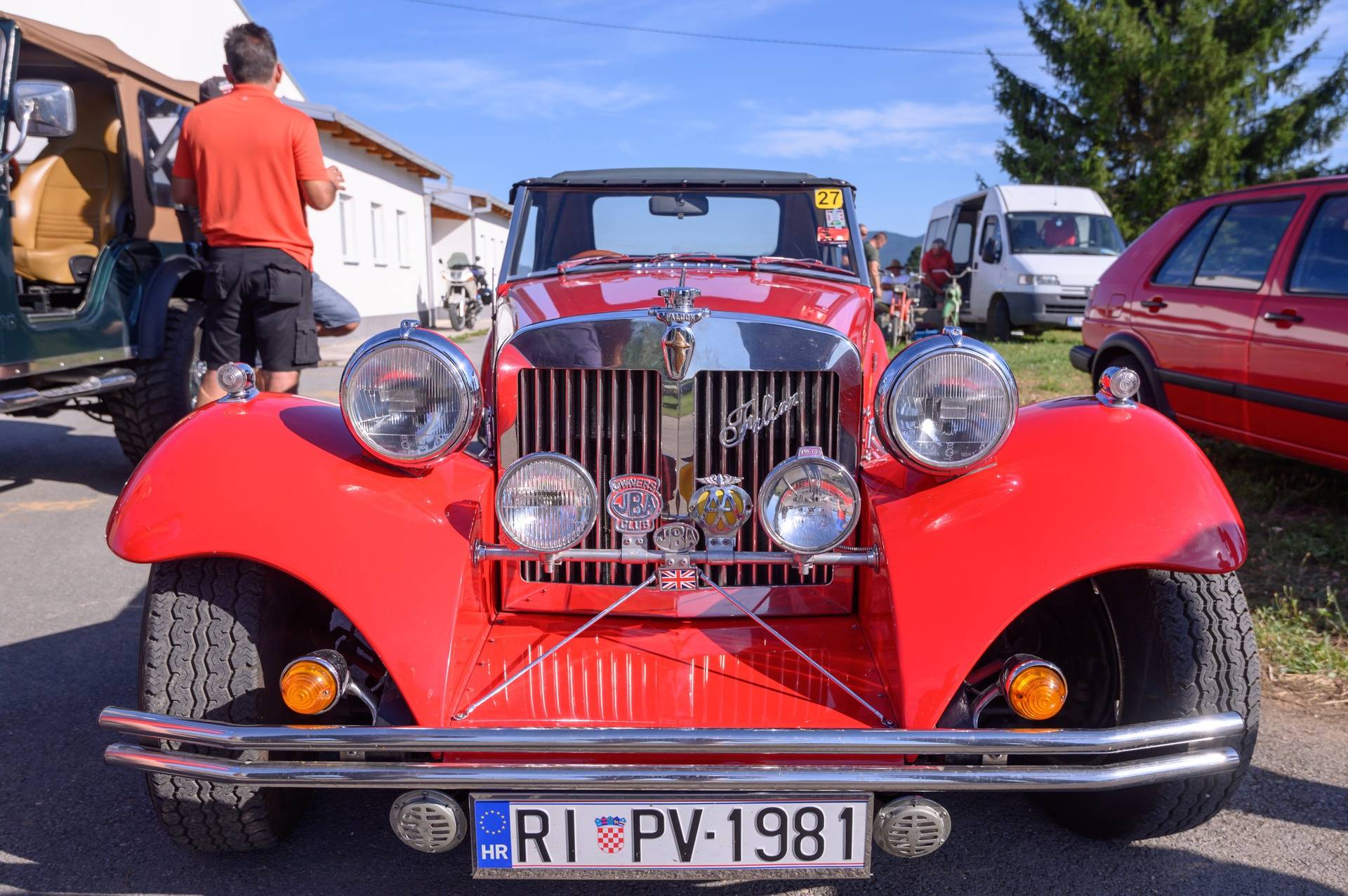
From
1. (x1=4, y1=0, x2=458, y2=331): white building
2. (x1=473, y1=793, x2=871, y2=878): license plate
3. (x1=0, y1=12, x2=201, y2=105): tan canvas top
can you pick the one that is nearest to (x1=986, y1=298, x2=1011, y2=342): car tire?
(x1=4, y1=0, x2=458, y2=331): white building

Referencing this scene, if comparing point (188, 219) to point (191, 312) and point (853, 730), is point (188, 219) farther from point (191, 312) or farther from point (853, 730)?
point (853, 730)

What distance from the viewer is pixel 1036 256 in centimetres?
1398

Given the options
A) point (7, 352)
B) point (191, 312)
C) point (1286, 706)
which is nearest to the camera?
A: point (1286, 706)

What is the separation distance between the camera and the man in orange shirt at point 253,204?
4246 mm

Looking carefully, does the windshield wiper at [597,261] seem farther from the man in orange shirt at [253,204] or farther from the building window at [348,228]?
the building window at [348,228]

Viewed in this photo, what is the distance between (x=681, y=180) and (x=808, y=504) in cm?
191

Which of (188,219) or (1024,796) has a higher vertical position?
(188,219)

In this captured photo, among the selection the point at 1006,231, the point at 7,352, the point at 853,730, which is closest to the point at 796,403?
the point at 853,730

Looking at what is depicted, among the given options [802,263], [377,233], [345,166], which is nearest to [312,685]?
[802,263]

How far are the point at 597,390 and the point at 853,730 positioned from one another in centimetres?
106

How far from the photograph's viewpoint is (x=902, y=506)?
2.23 m

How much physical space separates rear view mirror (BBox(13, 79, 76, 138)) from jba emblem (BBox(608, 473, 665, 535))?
4.17 m

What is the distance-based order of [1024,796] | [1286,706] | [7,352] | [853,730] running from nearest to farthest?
[853,730] < [1024,796] < [1286,706] < [7,352]

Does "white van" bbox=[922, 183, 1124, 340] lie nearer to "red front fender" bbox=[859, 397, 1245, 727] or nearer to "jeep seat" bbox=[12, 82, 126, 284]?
"jeep seat" bbox=[12, 82, 126, 284]
